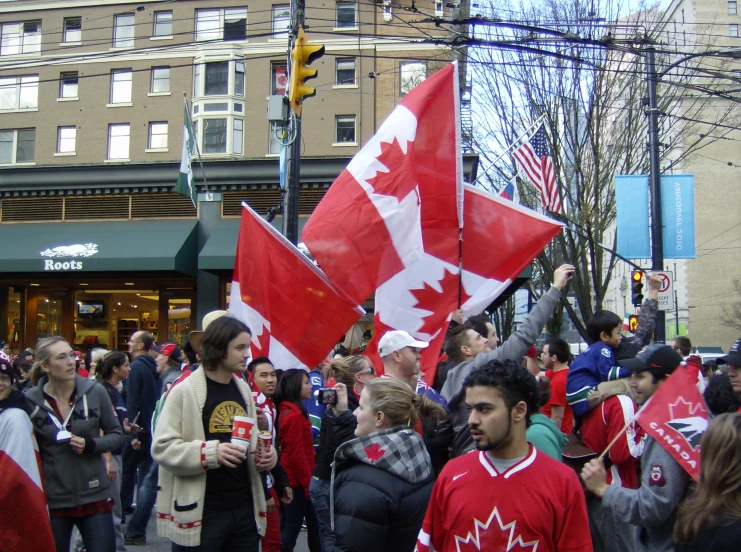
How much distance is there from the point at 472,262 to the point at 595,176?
15285 millimetres

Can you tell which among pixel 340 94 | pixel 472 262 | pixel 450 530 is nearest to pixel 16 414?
pixel 450 530

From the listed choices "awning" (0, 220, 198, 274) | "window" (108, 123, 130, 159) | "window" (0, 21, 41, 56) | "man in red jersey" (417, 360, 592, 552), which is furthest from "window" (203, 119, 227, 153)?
"man in red jersey" (417, 360, 592, 552)

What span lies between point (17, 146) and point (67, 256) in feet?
27.5

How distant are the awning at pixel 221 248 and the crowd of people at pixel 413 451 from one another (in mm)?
13316

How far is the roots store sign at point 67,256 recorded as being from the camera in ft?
66.0

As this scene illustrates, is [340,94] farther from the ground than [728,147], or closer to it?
closer to it

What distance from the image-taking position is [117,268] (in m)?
19.8

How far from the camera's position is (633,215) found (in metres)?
15.7

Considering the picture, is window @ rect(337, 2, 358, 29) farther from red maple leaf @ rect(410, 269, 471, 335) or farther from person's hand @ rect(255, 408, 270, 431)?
person's hand @ rect(255, 408, 270, 431)

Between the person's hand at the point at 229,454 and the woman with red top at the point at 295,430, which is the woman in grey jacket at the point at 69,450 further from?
the woman with red top at the point at 295,430

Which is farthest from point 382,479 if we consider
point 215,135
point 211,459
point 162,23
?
point 162,23

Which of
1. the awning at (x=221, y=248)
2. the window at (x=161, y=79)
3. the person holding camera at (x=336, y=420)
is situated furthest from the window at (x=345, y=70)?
the person holding camera at (x=336, y=420)

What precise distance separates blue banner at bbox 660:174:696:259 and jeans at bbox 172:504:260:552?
1364cm

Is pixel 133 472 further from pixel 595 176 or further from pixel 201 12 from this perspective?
pixel 201 12
